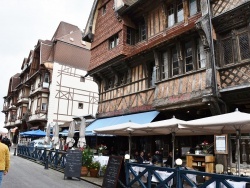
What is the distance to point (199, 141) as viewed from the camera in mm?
11984

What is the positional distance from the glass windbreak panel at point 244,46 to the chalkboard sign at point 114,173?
20.4 ft

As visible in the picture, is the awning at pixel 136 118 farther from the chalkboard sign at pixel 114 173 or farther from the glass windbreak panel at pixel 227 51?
the chalkboard sign at pixel 114 173

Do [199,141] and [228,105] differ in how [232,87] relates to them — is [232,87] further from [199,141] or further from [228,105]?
[199,141]

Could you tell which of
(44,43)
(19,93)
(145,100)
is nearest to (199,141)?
(145,100)

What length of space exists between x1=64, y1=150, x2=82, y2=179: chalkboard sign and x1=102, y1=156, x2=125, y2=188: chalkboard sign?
2.67 m

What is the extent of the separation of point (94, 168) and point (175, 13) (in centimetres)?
925

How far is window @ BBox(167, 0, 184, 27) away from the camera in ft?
43.5

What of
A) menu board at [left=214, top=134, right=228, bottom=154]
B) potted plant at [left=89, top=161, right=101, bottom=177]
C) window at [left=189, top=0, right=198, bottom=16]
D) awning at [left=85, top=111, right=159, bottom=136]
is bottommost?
potted plant at [left=89, top=161, right=101, bottom=177]

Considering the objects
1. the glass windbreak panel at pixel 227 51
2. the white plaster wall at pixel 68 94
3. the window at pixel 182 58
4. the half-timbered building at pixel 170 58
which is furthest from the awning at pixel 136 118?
the white plaster wall at pixel 68 94

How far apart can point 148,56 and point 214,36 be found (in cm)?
470

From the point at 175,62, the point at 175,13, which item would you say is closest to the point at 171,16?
the point at 175,13

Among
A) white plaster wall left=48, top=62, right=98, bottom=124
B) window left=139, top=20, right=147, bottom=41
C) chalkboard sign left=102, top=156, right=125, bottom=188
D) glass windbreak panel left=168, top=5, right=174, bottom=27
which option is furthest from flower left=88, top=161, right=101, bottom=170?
white plaster wall left=48, top=62, right=98, bottom=124

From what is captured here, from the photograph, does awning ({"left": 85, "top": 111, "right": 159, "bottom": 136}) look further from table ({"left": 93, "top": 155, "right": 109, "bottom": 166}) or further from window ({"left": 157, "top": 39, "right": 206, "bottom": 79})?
table ({"left": 93, "top": 155, "right": 109, "bottom": 166})

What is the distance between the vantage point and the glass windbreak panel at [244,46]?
9461mm
